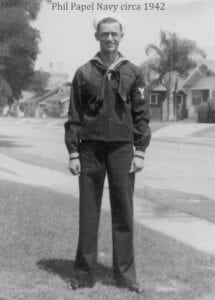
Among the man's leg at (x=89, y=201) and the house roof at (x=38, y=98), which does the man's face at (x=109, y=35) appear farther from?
the house roof at (x=38, y=98)

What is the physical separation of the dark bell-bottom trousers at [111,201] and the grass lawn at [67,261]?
204 mm

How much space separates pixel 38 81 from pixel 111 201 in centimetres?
2409

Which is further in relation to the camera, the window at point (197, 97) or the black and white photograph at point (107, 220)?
the window at point (197, 97)

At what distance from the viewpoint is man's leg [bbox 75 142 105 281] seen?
4.88m

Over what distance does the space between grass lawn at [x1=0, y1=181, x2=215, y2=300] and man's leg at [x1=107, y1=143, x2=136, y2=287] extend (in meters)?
0.16

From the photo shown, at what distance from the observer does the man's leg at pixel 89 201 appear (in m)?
4.88

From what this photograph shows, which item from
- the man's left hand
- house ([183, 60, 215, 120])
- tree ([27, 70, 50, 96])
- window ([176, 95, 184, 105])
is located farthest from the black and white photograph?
window ([176, 95, 184, 105])

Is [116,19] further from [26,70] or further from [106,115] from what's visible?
[26,70]

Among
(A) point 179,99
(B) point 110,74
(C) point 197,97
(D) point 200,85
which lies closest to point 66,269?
(B) point 110,74

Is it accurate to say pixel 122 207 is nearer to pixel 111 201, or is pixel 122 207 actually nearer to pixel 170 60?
pixel 111 201

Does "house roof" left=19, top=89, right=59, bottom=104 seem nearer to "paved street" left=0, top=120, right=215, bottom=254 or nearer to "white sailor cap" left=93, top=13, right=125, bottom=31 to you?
"paved street" left=0, top=120, right=215, bottom=254

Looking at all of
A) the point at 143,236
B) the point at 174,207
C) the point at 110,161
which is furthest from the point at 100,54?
the point at 174,207

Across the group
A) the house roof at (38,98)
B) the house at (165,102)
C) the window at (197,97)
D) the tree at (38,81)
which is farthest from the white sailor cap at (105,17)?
the house roof at (38,98)

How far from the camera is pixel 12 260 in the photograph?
571 centimetres
